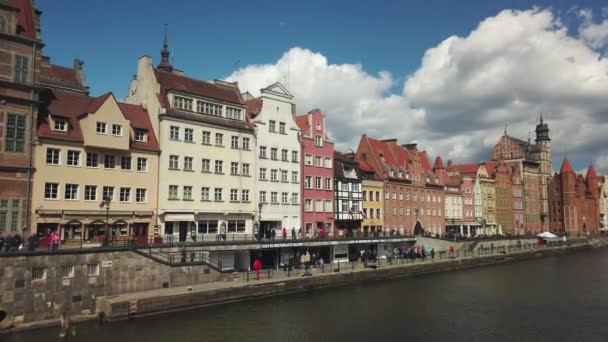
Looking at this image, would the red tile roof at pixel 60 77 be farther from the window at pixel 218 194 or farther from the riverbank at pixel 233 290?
the riverbank at pixel 233 290

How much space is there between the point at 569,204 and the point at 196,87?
12015 cm

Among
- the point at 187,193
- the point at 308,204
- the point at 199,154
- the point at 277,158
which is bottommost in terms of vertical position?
the point at 308,204

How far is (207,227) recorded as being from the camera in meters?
53.1

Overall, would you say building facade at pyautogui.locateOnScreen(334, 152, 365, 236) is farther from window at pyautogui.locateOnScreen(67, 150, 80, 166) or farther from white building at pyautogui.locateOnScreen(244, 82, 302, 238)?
window at pyautogui.locateOnScreen(67, 150, 80, 166)

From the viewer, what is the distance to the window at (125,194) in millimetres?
46562

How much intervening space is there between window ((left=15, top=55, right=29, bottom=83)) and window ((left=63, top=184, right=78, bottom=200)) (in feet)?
29.9

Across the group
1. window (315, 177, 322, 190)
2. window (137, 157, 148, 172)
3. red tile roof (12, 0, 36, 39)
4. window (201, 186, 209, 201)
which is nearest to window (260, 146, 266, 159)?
window (201, 186, 209, 201)

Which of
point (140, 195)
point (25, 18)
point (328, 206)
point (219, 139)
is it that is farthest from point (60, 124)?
point (328, 206)

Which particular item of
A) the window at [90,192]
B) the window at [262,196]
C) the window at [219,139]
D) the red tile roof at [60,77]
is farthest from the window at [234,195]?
the red tile roof at [60,77]

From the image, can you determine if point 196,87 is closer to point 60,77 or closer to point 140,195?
point 140,195

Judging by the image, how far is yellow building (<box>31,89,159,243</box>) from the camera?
41594 millimetres

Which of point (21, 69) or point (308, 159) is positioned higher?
point (21, 69)

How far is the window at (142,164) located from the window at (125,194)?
2.29m

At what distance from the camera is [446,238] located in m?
82.2
